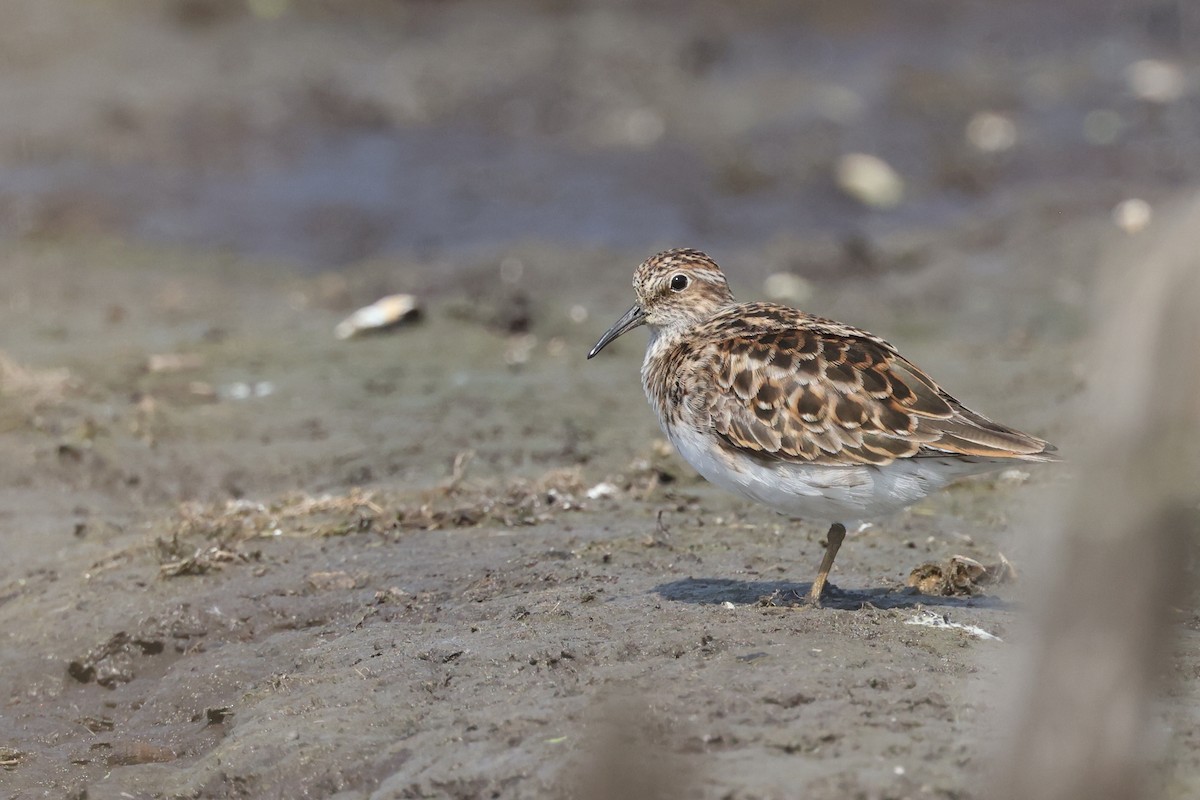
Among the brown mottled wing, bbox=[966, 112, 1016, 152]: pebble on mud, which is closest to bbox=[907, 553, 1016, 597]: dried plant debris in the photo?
the brown mottled wing

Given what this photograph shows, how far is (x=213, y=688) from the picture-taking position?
22.1 ft

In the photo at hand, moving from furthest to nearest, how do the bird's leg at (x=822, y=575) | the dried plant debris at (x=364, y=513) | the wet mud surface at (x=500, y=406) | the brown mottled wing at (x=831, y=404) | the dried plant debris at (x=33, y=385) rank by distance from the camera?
the dried plant debris at (x=33, y=385) < the dried plant debris at (x=364, y=513) < the bird's leg at (x=822, y=575) < the brown mottled wing at (x=831, y=404) < the wet mud surface at (x=500, y=406)

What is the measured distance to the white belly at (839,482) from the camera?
6.18m

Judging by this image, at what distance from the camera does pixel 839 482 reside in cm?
619

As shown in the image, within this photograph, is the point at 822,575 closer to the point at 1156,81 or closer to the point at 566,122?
the point at 566,122

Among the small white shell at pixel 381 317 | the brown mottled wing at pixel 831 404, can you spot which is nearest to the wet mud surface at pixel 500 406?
the small white shell at pixel 381 317

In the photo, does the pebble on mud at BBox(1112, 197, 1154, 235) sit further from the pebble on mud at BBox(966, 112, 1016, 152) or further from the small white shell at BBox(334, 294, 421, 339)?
the small white shell at BBox(334, 294, 421, 339)

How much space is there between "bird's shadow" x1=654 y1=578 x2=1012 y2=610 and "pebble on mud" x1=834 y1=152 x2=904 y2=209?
1042 cm

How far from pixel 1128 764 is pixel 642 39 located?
17.2m

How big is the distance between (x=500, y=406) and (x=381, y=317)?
1956 millimetres

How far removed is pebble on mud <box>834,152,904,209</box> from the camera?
16.9 m

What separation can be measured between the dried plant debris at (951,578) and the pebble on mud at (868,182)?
10.2m

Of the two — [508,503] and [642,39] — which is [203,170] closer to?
[642,39]

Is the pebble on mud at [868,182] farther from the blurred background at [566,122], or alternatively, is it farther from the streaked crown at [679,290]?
the streaked crown at [679,290]
